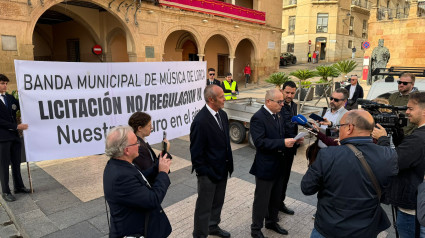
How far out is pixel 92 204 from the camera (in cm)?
430

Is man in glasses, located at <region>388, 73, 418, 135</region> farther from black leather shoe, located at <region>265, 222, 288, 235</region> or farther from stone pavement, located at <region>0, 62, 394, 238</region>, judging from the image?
black leather shoe, located at <region>265, 222, 288, 235</region>

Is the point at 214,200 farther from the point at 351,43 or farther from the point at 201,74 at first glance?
the point at 351,43

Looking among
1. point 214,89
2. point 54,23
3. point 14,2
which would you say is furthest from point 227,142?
point 54,23

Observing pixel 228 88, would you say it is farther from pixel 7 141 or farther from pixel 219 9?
pixel 219 9

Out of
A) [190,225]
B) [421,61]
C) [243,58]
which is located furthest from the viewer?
[243,58]

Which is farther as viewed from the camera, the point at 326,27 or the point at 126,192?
the point at 326,27

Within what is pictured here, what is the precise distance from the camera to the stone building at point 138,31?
10.7 metres

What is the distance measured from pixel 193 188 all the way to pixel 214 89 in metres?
2.35

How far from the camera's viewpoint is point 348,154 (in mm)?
1979

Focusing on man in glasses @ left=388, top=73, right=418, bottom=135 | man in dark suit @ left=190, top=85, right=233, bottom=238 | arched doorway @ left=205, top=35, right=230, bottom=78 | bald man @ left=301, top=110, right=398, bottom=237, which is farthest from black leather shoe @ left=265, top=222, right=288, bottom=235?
arched doorway @ left=205, top=35, right=230, bottom=78

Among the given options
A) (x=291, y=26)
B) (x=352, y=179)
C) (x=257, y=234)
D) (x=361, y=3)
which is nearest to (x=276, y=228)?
(x=257, y=234)

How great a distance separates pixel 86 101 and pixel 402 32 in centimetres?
2222

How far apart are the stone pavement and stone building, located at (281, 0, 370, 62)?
128ft

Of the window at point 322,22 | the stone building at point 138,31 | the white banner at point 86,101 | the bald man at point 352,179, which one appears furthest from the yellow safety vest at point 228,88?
the window at point 322,22
